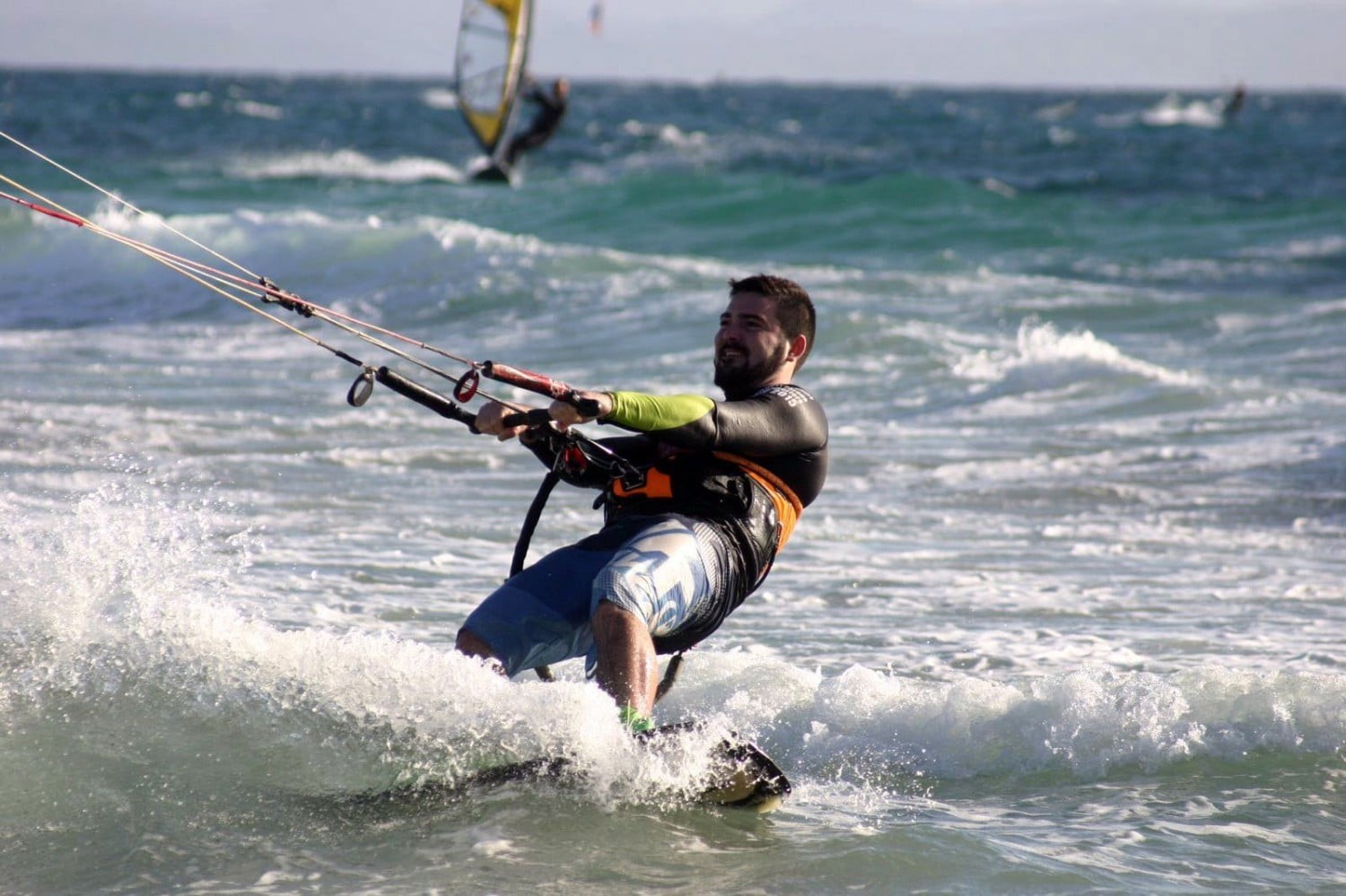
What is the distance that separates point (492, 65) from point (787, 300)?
2203 centimetres

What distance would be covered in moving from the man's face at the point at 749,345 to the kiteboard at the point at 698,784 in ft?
3.18

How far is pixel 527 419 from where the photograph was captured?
391cm

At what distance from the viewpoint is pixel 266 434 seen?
909cm

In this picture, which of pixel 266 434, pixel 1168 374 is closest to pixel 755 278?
pixel 266 434

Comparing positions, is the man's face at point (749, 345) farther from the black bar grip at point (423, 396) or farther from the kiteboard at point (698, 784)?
the kiteboard at point (698, 784)

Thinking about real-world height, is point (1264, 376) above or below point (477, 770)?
above

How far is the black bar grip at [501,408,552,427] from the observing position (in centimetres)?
387

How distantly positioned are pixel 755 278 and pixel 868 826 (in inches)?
58.6

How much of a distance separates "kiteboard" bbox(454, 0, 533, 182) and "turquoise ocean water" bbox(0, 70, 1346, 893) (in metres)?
6.45

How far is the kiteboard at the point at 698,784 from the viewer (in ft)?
12.9

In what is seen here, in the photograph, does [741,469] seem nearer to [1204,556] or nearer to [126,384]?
[1204,556]

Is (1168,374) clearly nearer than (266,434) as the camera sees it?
No

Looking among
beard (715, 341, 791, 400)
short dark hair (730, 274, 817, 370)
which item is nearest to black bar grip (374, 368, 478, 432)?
beard (715, 341, 791, 400)

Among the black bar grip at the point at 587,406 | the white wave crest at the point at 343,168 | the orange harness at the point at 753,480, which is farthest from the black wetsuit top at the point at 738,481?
the white wave crest at the point at 343,168
